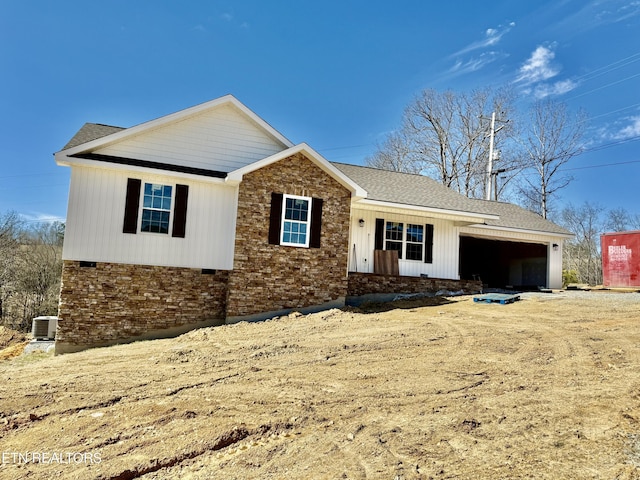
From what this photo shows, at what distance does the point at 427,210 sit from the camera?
48.5 feet

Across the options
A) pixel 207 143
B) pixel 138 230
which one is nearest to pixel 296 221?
pixel 207 143

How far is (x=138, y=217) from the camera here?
1127 cm

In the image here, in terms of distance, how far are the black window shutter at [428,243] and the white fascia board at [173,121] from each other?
596cm

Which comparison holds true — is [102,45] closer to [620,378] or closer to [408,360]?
[408,360]

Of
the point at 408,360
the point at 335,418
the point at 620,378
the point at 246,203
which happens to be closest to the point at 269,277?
the point at 246,203

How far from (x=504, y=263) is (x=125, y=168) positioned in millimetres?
18808

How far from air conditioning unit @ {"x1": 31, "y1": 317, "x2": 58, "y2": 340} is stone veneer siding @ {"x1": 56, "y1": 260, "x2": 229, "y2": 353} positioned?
10.9 ft

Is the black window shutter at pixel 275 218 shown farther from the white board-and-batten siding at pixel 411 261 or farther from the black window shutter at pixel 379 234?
the black window shutter at pixel 379 234

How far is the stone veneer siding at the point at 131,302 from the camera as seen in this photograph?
10.7 metres

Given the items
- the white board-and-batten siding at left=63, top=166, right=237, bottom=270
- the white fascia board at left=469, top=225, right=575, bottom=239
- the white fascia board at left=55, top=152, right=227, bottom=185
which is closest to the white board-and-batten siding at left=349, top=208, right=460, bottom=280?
the white fascia board at left=469, top=225, right=575, bottom=239

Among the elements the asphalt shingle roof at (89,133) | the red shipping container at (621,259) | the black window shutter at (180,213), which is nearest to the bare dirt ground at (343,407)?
the black window shutter at (180,213)

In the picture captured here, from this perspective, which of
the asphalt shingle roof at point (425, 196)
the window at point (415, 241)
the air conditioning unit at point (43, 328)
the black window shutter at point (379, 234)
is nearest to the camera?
the air conditioning unit at point (43, 328)

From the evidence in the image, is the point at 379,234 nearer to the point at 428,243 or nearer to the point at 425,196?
the point at 428,243

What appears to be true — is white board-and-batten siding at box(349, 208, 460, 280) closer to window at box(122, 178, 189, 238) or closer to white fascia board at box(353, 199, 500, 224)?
white fascia board at box(353, 199, 500, 224)
